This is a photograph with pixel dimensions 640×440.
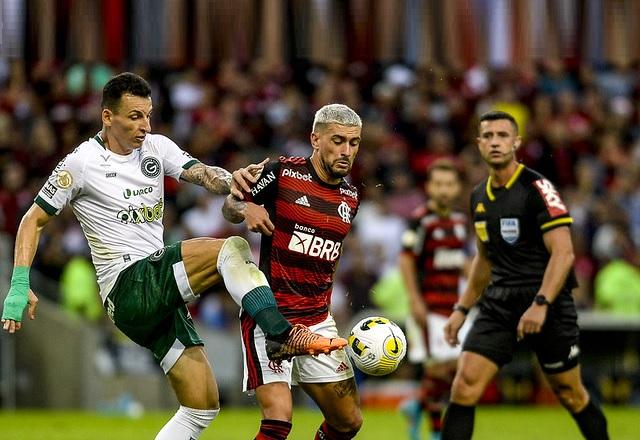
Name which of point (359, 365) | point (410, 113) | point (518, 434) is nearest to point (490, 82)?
point (410, 113)

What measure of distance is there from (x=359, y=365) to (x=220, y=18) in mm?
14881

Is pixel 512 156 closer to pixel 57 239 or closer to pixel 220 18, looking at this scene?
pixel 57 239

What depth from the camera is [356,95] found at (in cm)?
2081

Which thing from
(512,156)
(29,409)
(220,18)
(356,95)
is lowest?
(29,409)

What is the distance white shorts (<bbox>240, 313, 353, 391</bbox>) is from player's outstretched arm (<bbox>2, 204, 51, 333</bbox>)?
4.25ft

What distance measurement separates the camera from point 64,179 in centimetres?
767

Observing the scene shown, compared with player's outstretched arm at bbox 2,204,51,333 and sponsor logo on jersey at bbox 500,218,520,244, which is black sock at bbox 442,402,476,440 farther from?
player's outstretched arm at bbox 2,204,51,333

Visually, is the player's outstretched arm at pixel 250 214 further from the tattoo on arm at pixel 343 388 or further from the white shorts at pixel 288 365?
the tattoo on arm at pixel 343 388

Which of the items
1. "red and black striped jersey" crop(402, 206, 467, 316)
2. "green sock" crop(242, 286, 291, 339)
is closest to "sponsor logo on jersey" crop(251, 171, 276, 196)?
"green sock" crop(242, 286, 291, 339)

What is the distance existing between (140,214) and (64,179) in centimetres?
53

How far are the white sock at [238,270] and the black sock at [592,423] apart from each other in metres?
2.87

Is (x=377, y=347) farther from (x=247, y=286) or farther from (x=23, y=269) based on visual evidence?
(x=23, y=269)

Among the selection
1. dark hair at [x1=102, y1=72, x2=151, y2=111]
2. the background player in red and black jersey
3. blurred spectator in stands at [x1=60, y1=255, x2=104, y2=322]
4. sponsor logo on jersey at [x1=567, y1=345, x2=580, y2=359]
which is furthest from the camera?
blurred spectator in stands at [x1=60, y1=255, x2=104, y2=322]

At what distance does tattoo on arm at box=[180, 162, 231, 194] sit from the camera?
7957 millimetres
